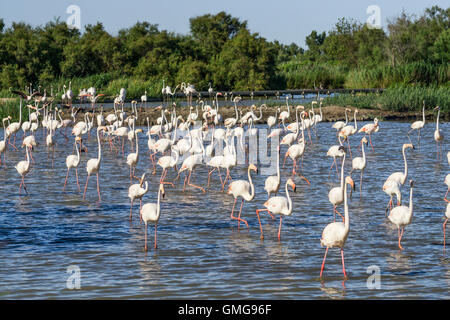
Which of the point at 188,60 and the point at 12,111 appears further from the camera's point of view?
the point at 188,60

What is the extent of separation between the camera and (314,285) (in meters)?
8.49

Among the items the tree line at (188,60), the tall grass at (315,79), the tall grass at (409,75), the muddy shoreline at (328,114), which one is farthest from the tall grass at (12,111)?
the tall grass at (315,79)

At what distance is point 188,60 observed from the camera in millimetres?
50594

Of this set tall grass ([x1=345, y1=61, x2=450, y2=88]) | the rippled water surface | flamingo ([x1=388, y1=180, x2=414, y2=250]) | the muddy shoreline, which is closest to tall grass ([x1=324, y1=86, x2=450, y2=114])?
the muddy shoreline

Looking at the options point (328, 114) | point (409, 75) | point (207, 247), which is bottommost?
point (207, 247)

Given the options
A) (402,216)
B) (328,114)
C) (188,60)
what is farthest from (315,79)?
(402,216)

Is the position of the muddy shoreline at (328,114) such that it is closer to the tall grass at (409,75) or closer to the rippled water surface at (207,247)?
the tall grass at (409,75)

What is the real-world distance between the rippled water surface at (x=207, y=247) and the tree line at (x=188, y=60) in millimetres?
27561

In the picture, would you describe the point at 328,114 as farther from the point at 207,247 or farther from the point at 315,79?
the point at 207,247

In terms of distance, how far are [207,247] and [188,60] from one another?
41136 mm

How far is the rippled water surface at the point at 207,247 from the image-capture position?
8.39 metres

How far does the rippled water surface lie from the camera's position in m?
8.39

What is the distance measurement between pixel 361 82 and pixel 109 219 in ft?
119
